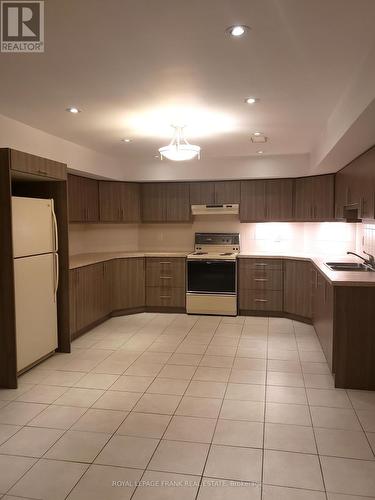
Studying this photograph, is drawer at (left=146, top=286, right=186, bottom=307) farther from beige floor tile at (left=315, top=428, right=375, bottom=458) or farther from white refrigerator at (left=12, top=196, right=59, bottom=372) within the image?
beige floor tile at (left=315, top=428, right=375, bottom=458)

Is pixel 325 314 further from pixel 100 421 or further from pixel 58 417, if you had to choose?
pixel 58 417

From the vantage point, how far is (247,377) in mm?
3580

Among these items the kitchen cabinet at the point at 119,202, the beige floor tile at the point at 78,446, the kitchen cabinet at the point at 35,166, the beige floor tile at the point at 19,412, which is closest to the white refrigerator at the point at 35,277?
the kitchen cabinet at the point at 35,166

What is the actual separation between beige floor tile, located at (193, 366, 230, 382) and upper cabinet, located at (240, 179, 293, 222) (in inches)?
118

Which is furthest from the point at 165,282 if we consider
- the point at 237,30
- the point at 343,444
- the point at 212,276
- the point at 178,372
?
the point at 237,30

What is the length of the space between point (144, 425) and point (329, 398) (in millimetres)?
1489

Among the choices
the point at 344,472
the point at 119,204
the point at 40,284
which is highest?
the point at 119,204

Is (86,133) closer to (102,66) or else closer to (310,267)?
(102,66)

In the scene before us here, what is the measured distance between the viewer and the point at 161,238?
270 inches

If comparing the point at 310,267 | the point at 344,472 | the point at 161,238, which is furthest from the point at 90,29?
the point at 161,238

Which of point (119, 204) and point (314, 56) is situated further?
point (119, 204)

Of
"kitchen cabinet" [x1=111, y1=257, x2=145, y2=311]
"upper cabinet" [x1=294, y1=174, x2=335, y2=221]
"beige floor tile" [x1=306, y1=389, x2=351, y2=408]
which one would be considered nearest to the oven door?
"kitchen cabinet" [x1=111, y1=257, x2=145, y2=311]

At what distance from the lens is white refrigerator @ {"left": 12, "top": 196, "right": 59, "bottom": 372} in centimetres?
347

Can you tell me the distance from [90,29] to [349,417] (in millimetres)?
3000
